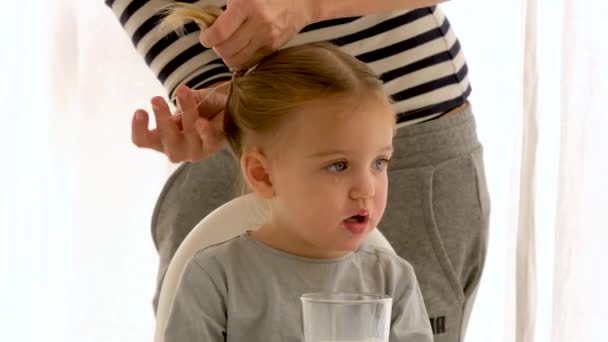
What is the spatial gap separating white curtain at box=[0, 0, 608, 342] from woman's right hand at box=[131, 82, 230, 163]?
44 cm

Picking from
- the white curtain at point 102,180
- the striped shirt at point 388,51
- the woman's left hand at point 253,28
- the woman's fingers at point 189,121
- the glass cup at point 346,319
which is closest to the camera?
the glass cup at point 346,319

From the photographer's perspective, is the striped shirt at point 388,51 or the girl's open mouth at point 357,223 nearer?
the girl's open mouth at point 357,223

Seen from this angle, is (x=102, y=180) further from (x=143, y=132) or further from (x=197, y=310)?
(x=197, y=310)

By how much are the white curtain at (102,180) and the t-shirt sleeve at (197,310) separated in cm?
51

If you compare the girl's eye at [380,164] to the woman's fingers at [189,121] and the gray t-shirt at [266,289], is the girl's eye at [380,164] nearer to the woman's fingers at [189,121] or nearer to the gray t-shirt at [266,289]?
the gray t-shirt at [266,289]

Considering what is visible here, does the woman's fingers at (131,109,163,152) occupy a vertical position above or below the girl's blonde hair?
below

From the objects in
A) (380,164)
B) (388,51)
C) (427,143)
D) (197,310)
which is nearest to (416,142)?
(427,143)

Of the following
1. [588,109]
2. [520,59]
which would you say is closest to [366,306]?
[588,109]

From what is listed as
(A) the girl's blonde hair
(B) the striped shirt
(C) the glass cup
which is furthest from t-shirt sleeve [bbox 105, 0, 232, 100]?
(C) the glass cup

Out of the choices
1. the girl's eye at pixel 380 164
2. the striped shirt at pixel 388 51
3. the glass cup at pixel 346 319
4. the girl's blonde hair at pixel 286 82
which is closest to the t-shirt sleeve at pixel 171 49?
the striped shirt at pixel 388 51

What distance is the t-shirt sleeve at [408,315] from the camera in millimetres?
1034

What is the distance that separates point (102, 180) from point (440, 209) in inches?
30.0

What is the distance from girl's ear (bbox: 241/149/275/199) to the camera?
1.06 metres

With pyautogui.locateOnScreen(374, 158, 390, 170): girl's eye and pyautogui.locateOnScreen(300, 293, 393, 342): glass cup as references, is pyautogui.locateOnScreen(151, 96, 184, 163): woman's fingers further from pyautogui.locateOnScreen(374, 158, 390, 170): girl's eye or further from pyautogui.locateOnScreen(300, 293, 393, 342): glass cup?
pyautogui.locateOnScreen(300, 293, 393, 342): glass cup
